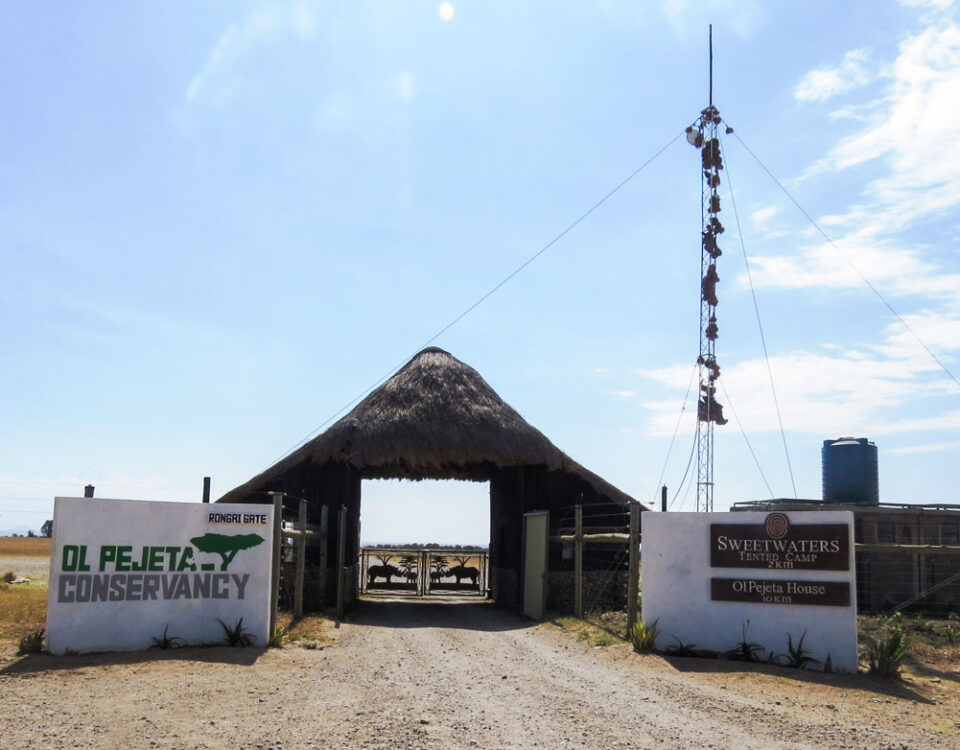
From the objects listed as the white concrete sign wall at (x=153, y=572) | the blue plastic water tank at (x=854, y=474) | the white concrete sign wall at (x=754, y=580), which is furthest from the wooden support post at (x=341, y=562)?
the blue plastic water tank at (x=854, y=474)

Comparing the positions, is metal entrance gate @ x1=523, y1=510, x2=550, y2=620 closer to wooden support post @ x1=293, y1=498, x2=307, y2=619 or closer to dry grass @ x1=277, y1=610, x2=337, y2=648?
dry grass @ x1=277, y1=610, x2=337, y2=648

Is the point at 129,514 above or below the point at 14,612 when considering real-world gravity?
above

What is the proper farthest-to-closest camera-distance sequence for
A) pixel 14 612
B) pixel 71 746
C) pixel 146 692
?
pixel 14 612, pixel 146 692, pixel 71 746

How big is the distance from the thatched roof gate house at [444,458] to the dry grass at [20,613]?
177 inches

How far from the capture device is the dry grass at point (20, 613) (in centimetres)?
1248

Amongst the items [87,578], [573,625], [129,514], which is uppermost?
[129,514]

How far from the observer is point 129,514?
11.4 meters

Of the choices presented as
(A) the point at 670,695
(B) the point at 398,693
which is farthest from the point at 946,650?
(B) the point at 398,693

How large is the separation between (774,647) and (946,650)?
3.37m

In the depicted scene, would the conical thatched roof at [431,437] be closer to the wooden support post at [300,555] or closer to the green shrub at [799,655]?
the wooden support post at [300,555]

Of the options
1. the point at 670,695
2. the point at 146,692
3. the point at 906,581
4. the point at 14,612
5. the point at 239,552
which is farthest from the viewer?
the point at 906,581

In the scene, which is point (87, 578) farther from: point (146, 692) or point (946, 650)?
point (946, 650)

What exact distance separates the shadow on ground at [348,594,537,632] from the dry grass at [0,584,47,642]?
5390 mm

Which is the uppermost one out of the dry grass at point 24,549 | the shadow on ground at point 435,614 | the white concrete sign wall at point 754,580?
the white concrete sign wall at point 754,580
